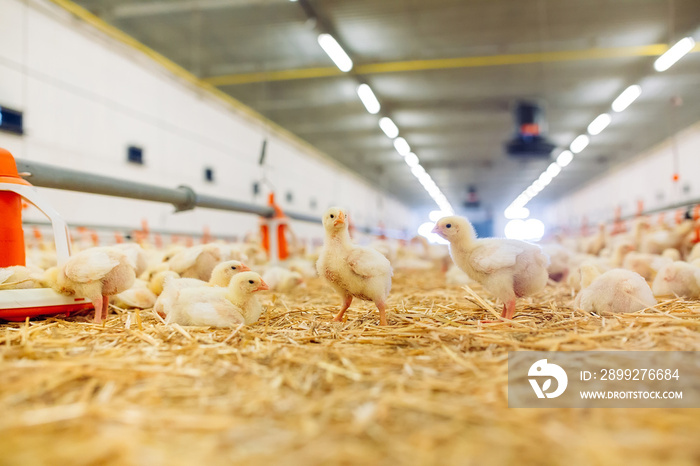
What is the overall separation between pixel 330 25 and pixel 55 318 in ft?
20.5

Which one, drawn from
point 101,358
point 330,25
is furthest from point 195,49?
point 101,358

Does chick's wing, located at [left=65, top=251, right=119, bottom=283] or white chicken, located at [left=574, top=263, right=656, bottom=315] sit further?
white chicken, located at [left=574, top=263, right=656, bottom=315]

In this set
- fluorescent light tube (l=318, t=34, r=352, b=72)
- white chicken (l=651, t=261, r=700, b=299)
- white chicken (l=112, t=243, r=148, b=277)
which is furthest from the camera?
fluorescent light tube (l=318, t=34, r=352, b=72)

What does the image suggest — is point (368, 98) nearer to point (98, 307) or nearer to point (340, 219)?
point (340, 219)

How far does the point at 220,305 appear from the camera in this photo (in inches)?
87.7

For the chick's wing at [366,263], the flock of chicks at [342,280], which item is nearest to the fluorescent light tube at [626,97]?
the flock of chicks at [342,280]

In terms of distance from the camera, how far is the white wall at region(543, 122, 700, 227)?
43.3 feet

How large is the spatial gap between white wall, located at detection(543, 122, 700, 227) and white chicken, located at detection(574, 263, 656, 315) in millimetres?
7400

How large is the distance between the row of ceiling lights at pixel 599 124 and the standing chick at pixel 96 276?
30.5 feet

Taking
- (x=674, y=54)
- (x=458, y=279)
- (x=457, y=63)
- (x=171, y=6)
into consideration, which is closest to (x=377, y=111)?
(x=457, y=63)

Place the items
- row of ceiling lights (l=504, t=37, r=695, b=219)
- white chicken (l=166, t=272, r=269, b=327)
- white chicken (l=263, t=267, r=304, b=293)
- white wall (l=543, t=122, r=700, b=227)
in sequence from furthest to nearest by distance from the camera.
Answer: white wall (l=543, t=122, r=700, b=227)
row of ceiling lights (l=504, t=37, r=695, b=219)
white chicken (l=263, t=267, r=304, b=293)
white chicken (l=166, t=272, r=269, b=327)

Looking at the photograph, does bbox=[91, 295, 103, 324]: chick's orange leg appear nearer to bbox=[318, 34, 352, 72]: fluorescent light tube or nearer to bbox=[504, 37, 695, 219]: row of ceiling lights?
bbox=[318, 34, 352, 72]: fluorescent light tube

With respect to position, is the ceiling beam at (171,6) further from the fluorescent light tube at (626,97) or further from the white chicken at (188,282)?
the fluorescent light tube at (626,97)

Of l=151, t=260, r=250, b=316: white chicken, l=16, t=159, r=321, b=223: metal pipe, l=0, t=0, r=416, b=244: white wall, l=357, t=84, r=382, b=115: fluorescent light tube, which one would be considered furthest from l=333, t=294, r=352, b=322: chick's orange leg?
l=357, t=84, r=382, b=115: fluorescent light tube
